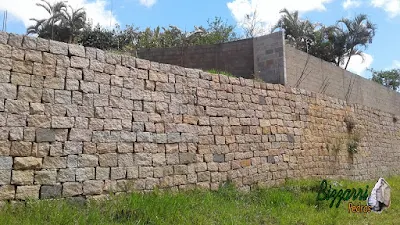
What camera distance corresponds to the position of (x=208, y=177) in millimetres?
7141

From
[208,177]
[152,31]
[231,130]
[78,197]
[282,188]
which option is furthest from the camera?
[152,31]

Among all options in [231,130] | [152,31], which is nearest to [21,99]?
[231,130]

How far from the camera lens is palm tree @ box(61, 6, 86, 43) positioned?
64.5 ft

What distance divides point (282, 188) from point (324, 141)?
286 centimetres

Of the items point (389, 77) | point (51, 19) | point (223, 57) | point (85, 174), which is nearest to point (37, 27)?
point (51, 19)

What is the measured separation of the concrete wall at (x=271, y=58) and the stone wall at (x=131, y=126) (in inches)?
18.2

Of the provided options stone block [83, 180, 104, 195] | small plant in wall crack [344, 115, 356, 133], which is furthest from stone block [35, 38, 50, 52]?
small plant in wall crack [344, 115, 356, 133]

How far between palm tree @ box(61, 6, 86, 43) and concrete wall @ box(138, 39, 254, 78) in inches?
436

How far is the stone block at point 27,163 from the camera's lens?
4863 millimetres

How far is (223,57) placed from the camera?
9773mm

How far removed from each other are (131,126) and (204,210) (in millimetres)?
1795

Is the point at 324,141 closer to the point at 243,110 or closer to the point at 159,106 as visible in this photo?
the point at 243,110

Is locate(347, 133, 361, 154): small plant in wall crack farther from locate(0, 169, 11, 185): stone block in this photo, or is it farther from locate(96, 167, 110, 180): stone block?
locate(0, 169, 11, 185): stone block

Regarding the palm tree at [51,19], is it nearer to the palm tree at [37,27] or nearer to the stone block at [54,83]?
the palm tree at [37,27]
